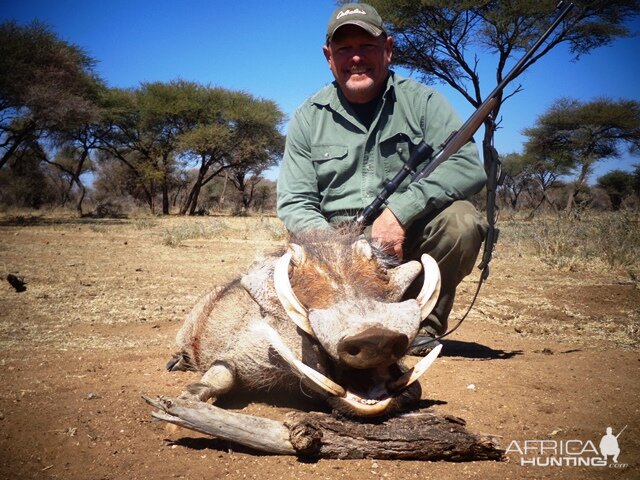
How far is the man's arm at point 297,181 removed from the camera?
2881 mm

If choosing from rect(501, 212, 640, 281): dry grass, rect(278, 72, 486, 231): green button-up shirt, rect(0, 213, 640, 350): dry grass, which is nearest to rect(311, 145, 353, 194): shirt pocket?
rect(278, 72, 486, 231): green button-up shirt

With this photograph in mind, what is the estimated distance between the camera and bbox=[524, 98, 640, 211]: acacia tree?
20047 mm

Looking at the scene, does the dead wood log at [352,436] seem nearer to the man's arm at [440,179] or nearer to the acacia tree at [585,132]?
the man's arm at [440,179]

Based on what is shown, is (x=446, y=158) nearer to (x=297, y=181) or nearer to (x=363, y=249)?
(x=297, y=181)

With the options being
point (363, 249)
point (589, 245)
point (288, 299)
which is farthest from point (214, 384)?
point (589, 245)

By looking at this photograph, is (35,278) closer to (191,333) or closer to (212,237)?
(191,333)

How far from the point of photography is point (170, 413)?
1.77m

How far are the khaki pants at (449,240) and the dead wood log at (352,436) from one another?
1.16 metres

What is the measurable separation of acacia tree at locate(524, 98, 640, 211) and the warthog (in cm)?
2032

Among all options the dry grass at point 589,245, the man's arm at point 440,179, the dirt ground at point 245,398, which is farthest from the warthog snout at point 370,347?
the dry grass at point 589,245

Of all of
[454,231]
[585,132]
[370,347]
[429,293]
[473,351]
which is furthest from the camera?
[585,132]

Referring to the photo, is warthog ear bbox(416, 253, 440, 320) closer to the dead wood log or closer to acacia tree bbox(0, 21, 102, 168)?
the dead wood log

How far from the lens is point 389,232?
2.54 meters

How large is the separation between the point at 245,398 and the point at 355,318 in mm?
1124
